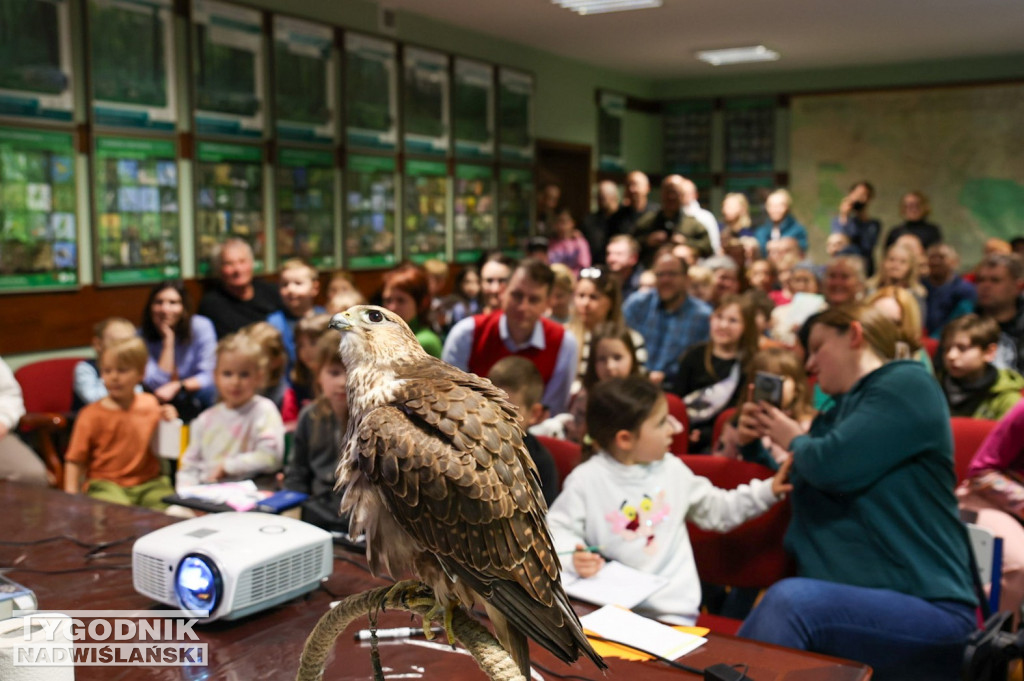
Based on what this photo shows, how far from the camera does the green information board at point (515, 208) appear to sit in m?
9.16

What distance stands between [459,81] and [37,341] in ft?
15.1

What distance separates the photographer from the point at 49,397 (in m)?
4.76

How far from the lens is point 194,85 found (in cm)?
586

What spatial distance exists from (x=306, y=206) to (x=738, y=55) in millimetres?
→ 5837

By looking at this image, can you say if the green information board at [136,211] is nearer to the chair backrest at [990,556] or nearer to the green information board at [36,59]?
the green information board at [36,59]

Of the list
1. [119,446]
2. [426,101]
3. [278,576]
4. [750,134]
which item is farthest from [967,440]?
[750,134]

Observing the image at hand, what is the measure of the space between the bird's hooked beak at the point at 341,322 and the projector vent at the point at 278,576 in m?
0.79

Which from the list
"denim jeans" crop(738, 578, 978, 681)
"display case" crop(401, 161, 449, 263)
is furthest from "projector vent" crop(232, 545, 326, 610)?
"display case" crop(401, 161, 449, 263)

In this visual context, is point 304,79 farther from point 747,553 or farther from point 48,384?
point 747,553

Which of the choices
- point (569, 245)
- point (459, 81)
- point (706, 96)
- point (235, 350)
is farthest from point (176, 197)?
point (706, 96)

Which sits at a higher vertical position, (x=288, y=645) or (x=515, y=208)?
(x=515, y=208)

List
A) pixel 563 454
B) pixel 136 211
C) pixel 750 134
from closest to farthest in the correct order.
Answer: pixel 563 454 < pixel 136 211 < pixel 750 134

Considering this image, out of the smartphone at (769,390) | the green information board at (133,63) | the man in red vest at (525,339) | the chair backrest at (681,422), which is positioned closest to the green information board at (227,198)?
the green information board at (133,63)

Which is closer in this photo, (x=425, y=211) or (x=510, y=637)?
(x=510, y=637)
